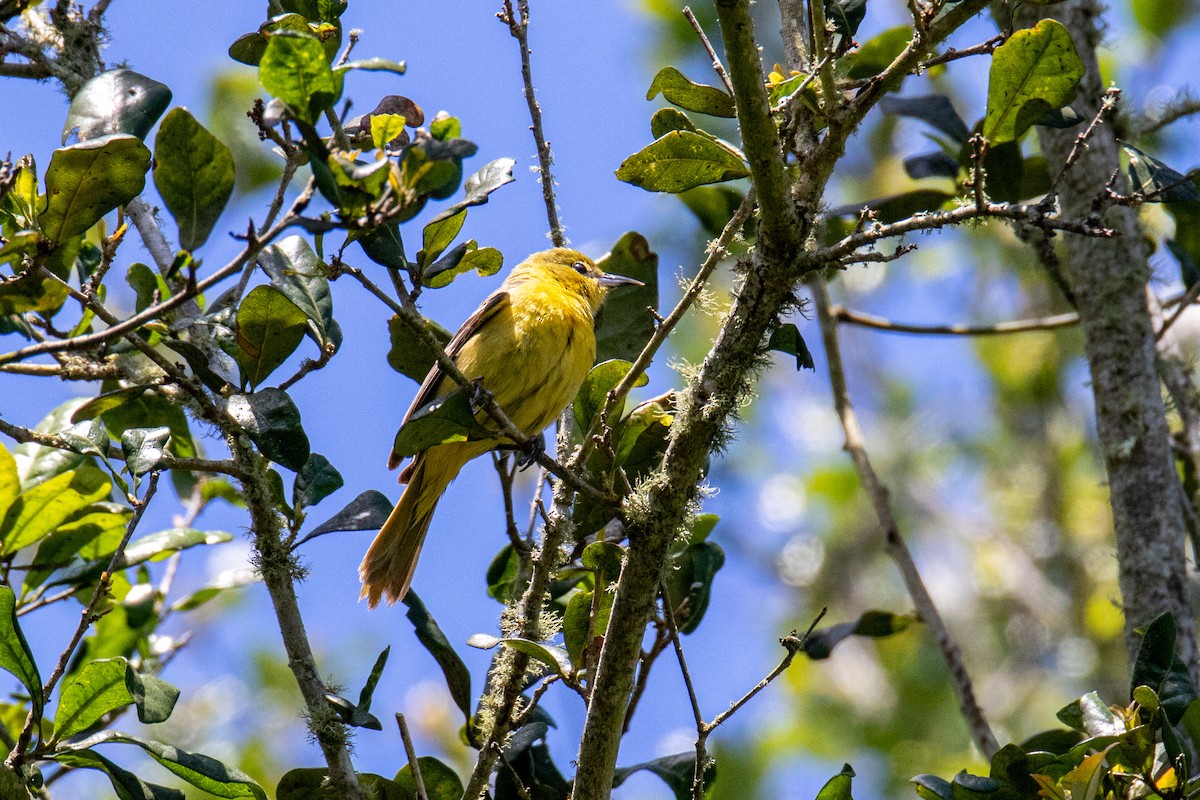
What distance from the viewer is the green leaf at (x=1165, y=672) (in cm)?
242

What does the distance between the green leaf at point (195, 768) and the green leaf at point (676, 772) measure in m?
0.93

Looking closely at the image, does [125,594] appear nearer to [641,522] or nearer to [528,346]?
[528,346]

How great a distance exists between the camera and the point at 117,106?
7.73 ft

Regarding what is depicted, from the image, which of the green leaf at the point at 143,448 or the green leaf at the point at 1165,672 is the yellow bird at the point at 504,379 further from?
the green leaf at the point at 1165,672

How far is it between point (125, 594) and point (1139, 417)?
3.16 meters

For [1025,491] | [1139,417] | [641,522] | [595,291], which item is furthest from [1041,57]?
[1025,491]

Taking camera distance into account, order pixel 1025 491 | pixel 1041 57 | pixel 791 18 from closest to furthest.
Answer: pixel 1041 57
pixel 791 18
pixel 1025 491

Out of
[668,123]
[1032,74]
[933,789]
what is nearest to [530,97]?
[668,123]

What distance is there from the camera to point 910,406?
8.86m

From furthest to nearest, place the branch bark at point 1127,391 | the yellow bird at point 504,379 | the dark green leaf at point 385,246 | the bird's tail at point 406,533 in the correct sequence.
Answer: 1. the yellow bird at point 504,379
2. the bird's tail at point 406,533
3. the branch bark at point 1127,391
4. the dark green leaf at point 385,246

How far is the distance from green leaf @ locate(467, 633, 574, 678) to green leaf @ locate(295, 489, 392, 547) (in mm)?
377

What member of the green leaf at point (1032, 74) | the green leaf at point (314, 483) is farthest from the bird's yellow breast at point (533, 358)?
the green leaf at point (1032, 74)

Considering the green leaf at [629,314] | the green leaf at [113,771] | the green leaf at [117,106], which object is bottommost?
the green leaf at [113,771]

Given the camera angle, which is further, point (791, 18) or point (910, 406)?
point (910, 406)
